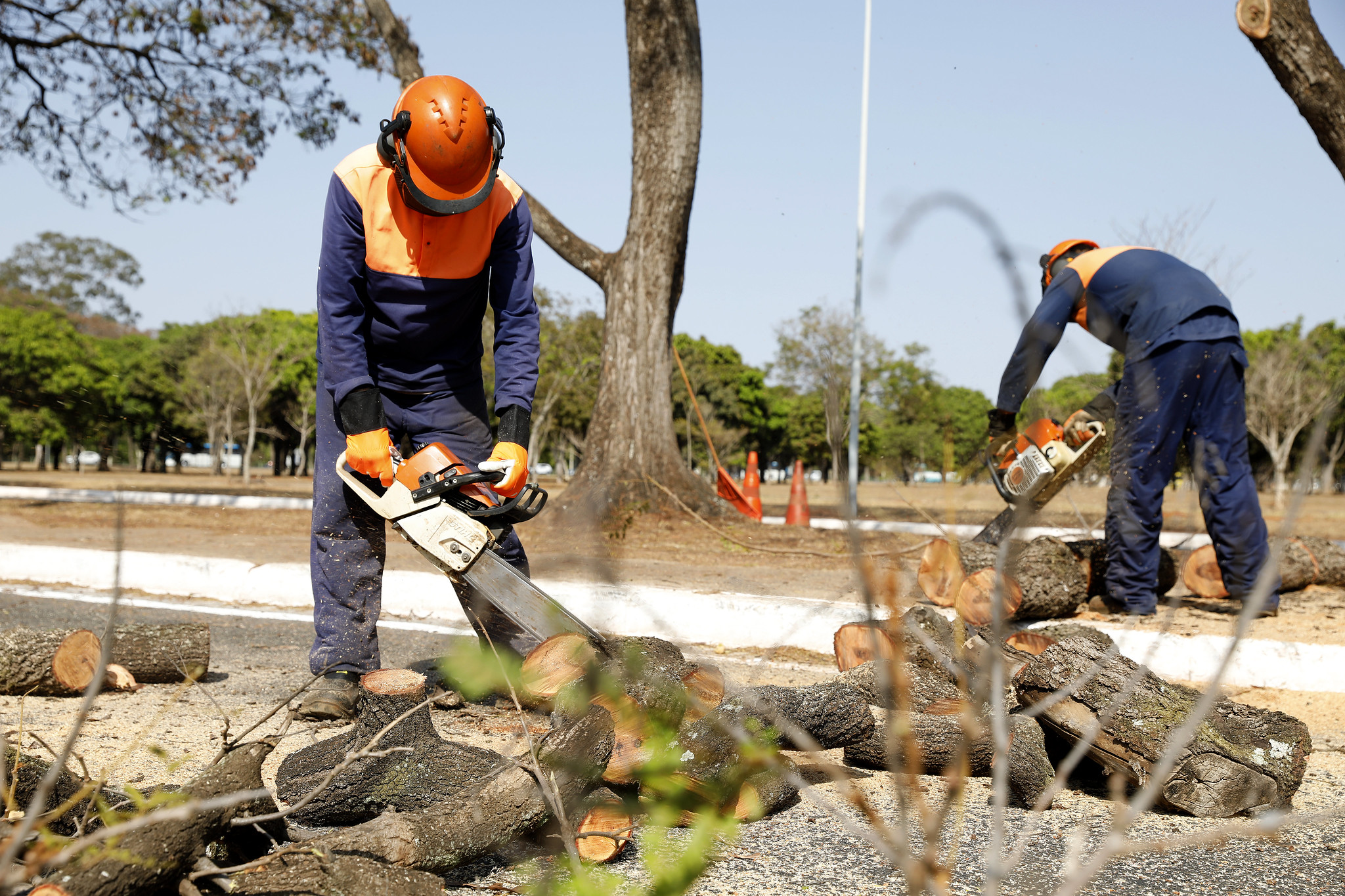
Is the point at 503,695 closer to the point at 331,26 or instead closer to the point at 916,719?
the point at 916,719

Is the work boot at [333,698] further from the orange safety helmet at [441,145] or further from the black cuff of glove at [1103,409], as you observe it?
the black cuff of glove at [1103,409]

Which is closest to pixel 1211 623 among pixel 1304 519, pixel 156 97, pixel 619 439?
pixel 619 439

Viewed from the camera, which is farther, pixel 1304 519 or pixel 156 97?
pixel 1304 519

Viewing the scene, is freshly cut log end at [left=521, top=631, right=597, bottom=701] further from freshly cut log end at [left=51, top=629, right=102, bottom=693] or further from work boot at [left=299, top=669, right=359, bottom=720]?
freshly cut log end at [left=51, top=629, right=102, bottom=693]

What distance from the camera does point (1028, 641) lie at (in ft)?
10.4

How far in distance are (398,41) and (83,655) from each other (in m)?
8.49

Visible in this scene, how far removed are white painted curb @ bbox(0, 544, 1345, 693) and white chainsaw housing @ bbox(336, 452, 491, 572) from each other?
0.74 feet

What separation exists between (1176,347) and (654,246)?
16.8 feet

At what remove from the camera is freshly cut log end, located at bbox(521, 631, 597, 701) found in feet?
8.56

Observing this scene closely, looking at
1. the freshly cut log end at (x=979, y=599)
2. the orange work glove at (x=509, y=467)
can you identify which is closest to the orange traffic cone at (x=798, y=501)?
the freshly cut log end at (x=979, y=599)

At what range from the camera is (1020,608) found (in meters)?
4.47

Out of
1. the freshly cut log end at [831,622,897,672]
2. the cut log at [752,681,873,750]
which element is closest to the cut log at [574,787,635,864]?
the cut log at [752,681,873,750]

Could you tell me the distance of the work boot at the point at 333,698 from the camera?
9.27 feet

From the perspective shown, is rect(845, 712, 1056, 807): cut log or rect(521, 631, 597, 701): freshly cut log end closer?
rect(845, 712, 1056, 807): cut log
